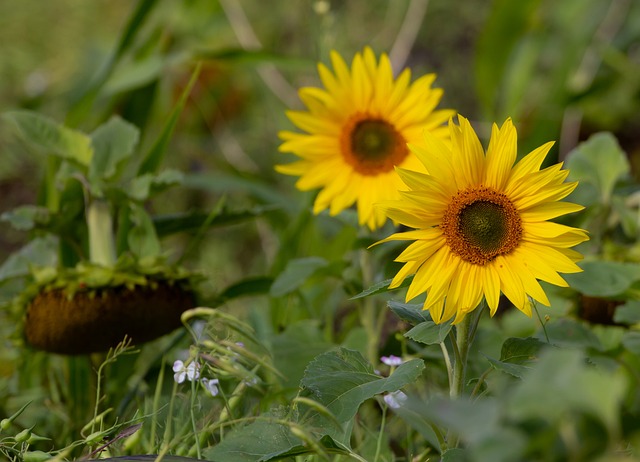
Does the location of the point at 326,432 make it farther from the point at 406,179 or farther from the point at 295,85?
the point at 295,85

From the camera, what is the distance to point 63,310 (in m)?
0.89

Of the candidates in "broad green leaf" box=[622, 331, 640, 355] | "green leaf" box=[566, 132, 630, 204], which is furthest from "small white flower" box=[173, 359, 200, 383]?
"green leaf" box=[566, 132, 630, 204]

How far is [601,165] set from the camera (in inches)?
42.9

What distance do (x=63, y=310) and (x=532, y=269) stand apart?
0.48 m

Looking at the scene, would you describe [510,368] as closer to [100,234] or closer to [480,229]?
[480,229]

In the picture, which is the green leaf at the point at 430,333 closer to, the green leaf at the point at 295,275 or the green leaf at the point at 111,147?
the green leaf at the point at 295,275

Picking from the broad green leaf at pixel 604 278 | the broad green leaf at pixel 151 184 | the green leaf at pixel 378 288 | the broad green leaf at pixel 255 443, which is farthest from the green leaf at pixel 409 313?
the broad green leaf at pixel 151 184

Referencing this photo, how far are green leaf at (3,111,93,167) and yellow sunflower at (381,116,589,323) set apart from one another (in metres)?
0.48

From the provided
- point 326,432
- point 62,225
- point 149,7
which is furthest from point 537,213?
point 149,7

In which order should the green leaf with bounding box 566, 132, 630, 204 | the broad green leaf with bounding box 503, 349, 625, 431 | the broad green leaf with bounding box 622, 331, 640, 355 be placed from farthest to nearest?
the green leaf with bounding box 566, 132, 630, 204 → the broad green leaf with bounding box 622, 331, 640, 355 → the broad green leaf with bounding box 503, 349, 625, 431

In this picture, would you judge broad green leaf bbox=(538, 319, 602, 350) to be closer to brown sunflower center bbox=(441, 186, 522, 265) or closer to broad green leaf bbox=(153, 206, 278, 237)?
brown sunflower center bbox=(441, 186, 522, 265)

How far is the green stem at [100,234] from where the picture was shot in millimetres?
993

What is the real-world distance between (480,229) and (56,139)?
557 mm

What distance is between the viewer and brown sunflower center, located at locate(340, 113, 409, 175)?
1.00m
